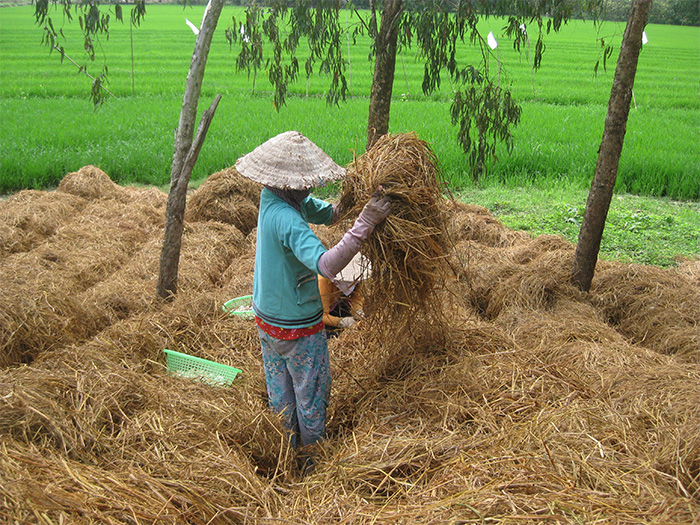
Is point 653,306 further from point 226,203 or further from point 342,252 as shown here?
point 226,203

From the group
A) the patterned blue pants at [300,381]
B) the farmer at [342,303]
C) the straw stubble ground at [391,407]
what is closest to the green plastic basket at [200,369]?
the straw stubble ground at [391,407]

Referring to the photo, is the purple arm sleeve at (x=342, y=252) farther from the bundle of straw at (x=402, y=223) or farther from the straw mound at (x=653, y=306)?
the straw mound at (x=653, y=306)

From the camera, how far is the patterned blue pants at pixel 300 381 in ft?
8.49

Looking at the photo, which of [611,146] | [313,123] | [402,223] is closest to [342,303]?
[402,223]

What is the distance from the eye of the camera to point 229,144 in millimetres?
9227

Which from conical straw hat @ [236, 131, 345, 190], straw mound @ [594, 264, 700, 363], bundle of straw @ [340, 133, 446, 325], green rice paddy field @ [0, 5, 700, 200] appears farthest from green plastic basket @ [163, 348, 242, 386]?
straw mound @ [594, 264, 700, 363]

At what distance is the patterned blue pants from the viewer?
2588 mm

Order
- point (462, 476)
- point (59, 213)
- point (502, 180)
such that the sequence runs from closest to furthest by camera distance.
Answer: point (462, 476), point (59, 213), point (502, 180)

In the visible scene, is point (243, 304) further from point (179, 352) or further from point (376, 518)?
point (376, 518)

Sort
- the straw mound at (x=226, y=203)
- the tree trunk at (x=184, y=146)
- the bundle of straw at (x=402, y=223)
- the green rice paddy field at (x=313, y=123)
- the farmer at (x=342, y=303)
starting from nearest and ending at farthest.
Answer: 1. the bundle of straw at (x=402, y=223)
2. the farmer at (x=342, y=303)
3. the tree trunk at (x=184, y=146)
4. the straw mound at (x=226, y=203)
5. the green rice paddy field at (x=313, y=123)

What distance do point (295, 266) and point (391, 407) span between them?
0.84 m

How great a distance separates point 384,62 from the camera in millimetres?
4297

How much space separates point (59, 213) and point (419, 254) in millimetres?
4989

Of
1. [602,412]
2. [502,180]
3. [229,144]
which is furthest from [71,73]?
[602,412]
